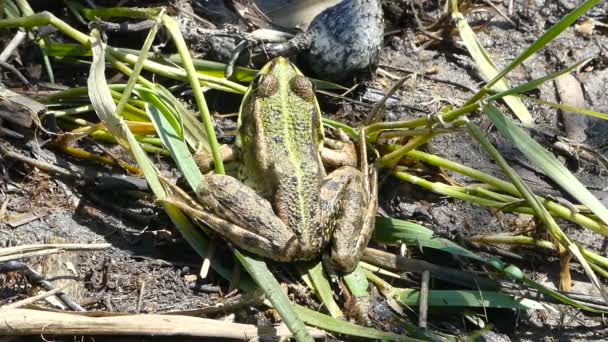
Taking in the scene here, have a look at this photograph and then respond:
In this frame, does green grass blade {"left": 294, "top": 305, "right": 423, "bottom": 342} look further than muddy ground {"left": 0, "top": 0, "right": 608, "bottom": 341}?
No

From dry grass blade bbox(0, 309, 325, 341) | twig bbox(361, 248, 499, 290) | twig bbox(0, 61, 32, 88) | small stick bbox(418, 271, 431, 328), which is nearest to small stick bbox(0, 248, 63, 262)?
dry grass blade bbox(0, 309, 325, 341)

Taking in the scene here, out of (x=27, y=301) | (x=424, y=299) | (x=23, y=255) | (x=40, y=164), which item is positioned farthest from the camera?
(x=40, y=164)

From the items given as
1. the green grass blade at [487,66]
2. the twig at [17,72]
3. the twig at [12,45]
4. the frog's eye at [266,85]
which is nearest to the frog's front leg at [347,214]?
the frog's eye at [266,85]

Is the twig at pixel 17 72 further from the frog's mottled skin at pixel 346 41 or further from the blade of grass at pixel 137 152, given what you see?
the frog's mottled skin at pixel 346 41

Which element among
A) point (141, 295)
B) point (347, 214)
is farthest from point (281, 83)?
point (141, 295)

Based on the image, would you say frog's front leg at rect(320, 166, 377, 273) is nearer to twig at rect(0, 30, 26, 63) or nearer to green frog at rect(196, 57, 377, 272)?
green frog at rect(196, 57, 377, 272)

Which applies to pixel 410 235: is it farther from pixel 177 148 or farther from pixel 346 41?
pixel 346 41
